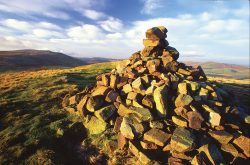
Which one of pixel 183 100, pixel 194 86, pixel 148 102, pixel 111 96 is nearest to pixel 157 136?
pixel 148 102

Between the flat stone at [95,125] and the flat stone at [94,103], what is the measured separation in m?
0.99

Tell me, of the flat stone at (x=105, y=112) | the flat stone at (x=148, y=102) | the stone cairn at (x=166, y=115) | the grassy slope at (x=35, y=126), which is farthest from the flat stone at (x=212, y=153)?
the grassy slope at (x=35, y=126)

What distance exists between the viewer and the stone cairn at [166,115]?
57.7 ft

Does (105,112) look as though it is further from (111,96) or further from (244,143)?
(244,143)

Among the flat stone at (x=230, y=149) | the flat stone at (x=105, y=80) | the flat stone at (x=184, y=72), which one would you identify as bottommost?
the flat stone at (x=230, y=149)

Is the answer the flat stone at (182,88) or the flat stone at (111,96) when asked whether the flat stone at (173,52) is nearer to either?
the flat stone at (182,88)

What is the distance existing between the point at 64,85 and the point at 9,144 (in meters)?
15.4

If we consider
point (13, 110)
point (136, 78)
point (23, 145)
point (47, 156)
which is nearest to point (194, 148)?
point (136, 78)

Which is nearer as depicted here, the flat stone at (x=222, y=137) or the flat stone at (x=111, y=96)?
the flat stone at (x=222, y=137)

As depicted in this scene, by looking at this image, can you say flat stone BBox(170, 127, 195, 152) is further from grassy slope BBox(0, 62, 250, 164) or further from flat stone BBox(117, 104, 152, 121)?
grassy slope BBox(0, 62, 250, 164)

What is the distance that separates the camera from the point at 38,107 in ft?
83.5

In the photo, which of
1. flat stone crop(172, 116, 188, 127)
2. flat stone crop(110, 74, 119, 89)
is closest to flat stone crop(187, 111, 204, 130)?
flat stone crop(172, 116, 188, 127)

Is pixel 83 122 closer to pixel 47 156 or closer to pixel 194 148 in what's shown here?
pixel 47 156

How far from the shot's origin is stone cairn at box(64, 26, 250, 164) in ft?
57.7
